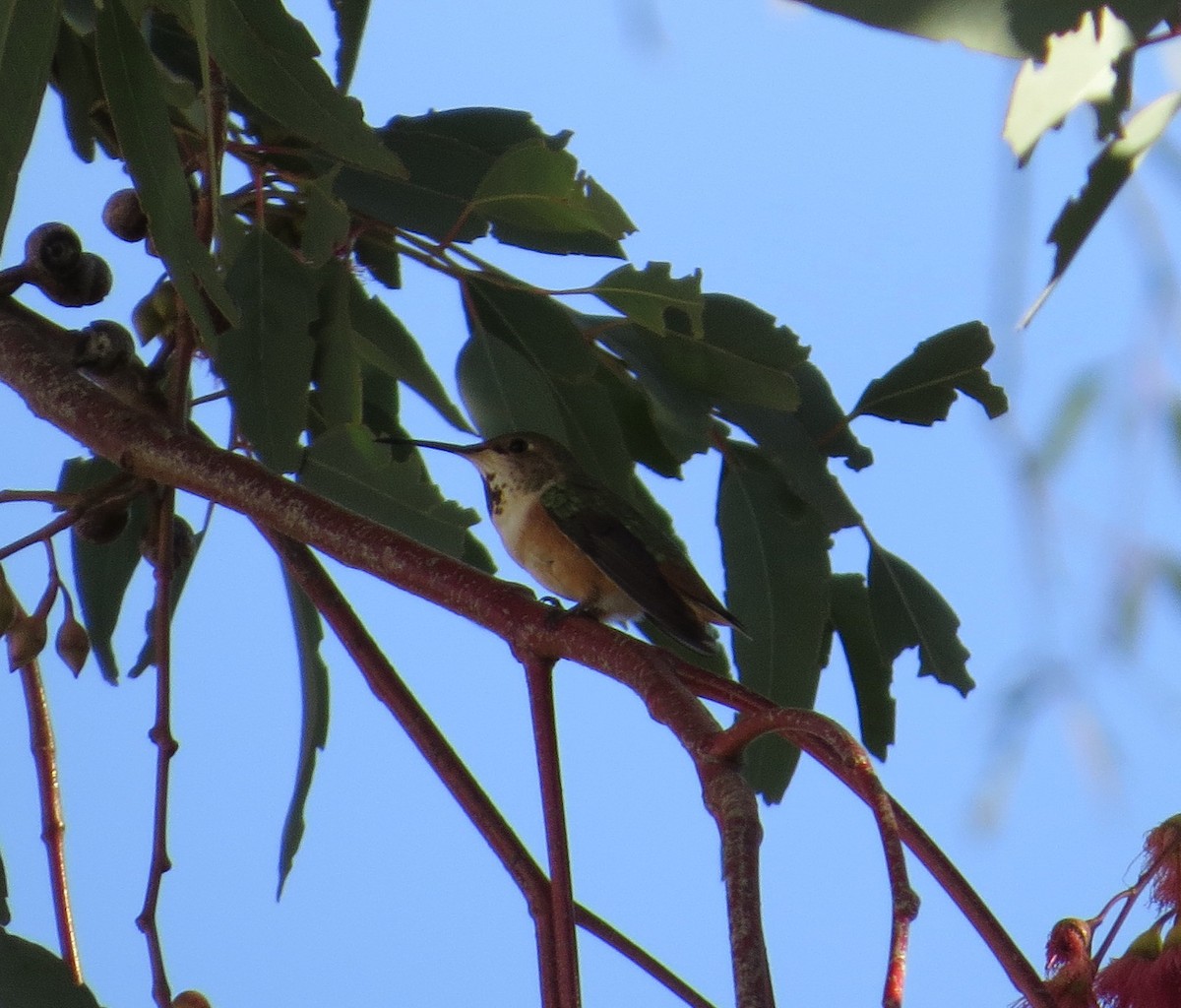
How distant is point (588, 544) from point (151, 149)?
602mm

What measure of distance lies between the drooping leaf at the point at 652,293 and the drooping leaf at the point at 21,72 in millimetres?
450

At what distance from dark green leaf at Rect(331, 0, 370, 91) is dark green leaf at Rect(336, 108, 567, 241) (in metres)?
0.06

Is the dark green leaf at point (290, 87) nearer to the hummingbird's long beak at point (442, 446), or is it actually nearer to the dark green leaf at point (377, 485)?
the dark green leaf at point (377, 485)

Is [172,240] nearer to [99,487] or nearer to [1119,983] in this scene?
[99,487]

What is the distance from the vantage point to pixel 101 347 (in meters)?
1.09

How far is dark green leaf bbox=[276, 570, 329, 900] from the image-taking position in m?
1.38

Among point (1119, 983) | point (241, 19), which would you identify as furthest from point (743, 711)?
point (241, 19)

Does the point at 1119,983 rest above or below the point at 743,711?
below

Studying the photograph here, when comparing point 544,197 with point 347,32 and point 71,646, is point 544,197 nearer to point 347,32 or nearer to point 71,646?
point 347,32

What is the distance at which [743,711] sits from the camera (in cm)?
81

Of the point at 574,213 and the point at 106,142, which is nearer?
the point at 574,213

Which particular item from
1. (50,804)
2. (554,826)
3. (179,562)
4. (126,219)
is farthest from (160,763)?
(126,219)

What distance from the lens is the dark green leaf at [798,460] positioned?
50.0 inches

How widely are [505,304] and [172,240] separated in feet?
1.47
